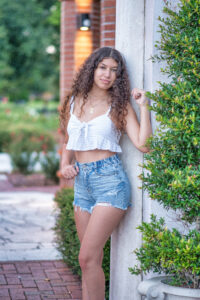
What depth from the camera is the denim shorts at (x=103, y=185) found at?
331 centimetres

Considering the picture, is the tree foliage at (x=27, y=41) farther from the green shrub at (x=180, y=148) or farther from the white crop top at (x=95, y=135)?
the green shrub at (x=180, y=148)

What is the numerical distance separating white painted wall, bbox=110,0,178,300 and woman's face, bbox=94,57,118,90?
0.16m

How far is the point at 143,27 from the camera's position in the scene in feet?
11.7

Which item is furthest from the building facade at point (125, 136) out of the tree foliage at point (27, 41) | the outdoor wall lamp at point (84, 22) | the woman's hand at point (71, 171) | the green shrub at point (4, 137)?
the tree foliage at point (27, 41)

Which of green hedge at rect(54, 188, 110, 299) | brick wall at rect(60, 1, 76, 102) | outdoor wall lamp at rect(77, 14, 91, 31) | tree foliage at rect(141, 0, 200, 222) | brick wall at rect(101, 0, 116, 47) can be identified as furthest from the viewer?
brick wall at rect(60, 1, 76, 102)

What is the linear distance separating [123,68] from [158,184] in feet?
3.48

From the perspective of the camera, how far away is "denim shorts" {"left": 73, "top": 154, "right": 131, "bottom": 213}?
3.31m

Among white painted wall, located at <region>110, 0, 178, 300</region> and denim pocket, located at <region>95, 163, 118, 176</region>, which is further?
white painted wall, located at <region>110, 0, 178, 300</region>

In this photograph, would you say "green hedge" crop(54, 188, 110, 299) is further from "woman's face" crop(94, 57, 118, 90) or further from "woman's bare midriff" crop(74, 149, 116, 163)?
"woman's face" crop(94, 57, 118, 90)

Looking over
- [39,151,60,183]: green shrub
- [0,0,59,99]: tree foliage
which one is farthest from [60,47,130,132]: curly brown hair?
[0,0,59,99]: tree foliage

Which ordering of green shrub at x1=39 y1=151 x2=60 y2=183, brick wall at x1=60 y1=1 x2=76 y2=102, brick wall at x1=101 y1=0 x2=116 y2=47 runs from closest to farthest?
brick wall at x1=101 y1=0 x2=116 y2=47 → brick wall at x1=60 y1=1 x2=76 y2=102 → green shrub at x1=39 y1=151 x2=60 y2=183

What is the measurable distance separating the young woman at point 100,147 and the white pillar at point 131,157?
0.39 ft

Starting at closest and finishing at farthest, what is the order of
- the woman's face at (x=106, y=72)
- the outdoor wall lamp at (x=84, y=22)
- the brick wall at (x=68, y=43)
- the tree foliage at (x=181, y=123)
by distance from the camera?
the tree foliage at (x=181, y=123) → the woman's face at (x=106, y=72) → the outdoor wall lamp at (x=84, y=22) → the brick wall at (x=68, y=43)

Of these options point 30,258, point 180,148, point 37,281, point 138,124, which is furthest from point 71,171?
point 30,258
